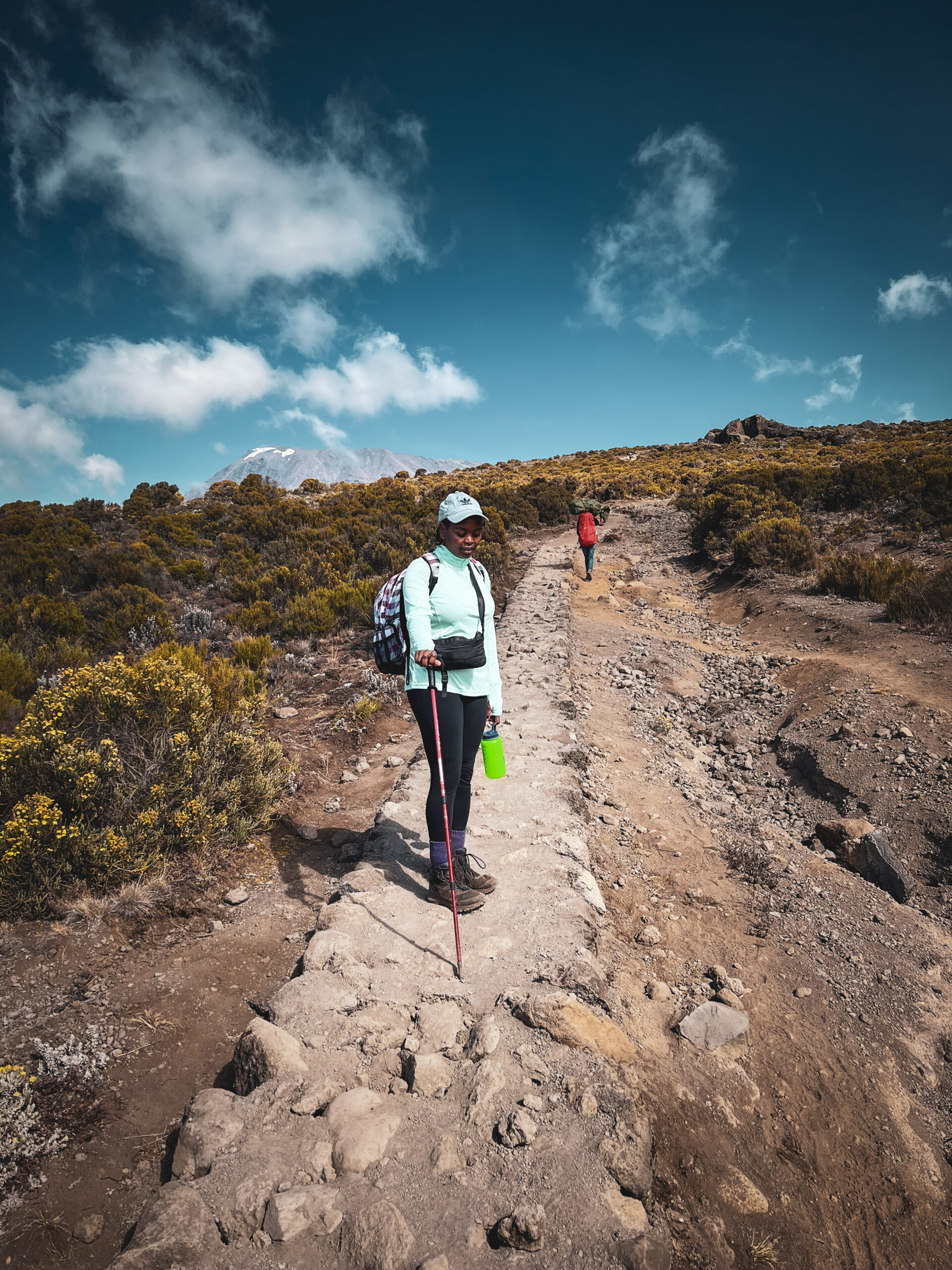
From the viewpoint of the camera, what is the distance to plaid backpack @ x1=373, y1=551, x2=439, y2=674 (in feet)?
9.55

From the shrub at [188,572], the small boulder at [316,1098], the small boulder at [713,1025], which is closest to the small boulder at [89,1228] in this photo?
the small boulder at [316,1098]

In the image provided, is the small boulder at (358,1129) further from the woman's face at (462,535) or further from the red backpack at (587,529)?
the red backpack at (587,529)

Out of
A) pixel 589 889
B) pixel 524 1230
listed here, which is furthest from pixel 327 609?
pixel 524 1230

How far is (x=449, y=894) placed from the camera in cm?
327

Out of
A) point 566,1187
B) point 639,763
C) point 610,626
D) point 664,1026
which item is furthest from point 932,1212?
point 610,626

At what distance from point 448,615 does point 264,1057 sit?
6.66 feet

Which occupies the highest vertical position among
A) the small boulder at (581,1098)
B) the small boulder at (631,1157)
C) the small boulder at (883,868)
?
the small boulder at (581,1098)

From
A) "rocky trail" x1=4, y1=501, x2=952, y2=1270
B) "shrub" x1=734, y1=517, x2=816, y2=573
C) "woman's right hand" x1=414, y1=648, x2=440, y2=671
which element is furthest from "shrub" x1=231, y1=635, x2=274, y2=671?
"shrub" x1=734, y1=517, x2=816, y2=573

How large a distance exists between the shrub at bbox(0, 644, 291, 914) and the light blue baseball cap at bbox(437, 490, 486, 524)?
2555 millimetres

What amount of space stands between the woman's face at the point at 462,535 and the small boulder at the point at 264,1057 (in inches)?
90.5

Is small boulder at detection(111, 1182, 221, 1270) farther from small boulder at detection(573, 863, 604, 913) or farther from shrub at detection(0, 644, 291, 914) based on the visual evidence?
small boulder at detection(573, 863, 604, 913)

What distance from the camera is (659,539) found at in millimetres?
19172

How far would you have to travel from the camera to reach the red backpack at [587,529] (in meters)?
13.1

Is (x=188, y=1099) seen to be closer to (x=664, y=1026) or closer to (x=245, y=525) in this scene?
(x=664, y=1026)
